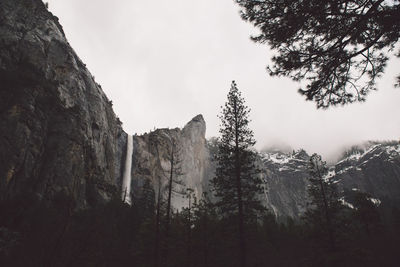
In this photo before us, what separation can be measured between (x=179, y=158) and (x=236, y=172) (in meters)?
23.2

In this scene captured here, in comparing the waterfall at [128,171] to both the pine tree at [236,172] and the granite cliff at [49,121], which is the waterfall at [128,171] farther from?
the pine tree at [236,172]

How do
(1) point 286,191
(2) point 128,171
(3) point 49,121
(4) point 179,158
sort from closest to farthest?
(3) point 49,121 < (4) point 179,158 < (2) point 128,171 < (1) point 286,191

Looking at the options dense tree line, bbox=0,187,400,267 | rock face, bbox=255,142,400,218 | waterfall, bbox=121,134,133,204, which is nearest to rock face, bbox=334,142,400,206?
rock face, bbox=255,142,400,218

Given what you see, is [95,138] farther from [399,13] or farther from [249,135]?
[399,13]

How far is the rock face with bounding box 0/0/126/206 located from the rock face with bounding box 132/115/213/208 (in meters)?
14.2

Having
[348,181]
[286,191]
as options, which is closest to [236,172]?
[286,191]

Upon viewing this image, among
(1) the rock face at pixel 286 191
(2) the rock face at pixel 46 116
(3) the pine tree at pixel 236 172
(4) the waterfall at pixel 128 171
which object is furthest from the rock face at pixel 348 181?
(3) the pine tree at pixel 236 172

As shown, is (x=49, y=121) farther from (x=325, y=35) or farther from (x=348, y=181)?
(x=348, y=181)

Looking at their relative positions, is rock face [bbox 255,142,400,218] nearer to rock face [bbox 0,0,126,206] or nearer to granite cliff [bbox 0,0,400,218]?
granite cliff [bbox 0,0,400,218]

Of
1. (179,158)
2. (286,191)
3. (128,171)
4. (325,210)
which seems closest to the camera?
(325,210)

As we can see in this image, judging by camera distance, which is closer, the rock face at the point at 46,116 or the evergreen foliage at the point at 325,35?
the evergreen foliage at the point at 325,35

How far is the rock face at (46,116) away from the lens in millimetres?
26484

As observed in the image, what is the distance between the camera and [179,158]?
37562mm

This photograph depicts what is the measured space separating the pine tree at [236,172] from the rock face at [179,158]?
22.6 m
